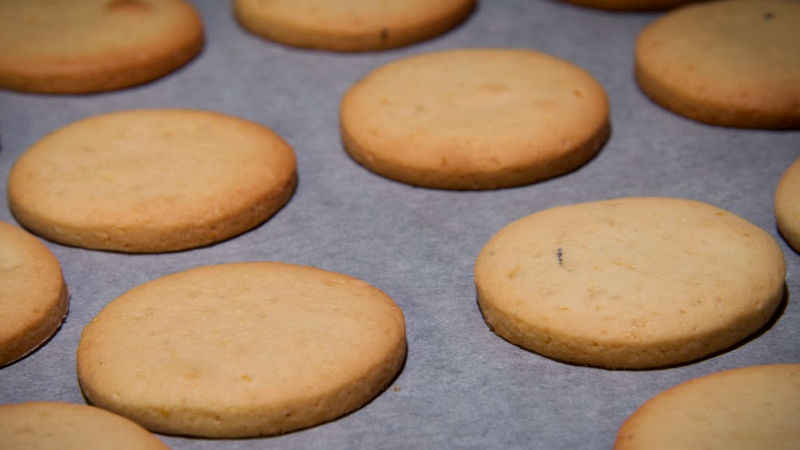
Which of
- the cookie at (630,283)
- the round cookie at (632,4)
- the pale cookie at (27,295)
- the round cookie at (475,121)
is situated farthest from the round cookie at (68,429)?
the round cookie at (632,4)

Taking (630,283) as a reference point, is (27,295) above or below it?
below

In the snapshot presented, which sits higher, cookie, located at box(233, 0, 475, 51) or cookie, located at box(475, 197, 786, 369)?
cookie, located at box(475, 197, 786, 369)

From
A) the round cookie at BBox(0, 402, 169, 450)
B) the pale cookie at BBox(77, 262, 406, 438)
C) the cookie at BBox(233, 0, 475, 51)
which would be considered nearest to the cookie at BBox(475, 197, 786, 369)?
the pale cookie at BBox(77, 262, 406, 438)

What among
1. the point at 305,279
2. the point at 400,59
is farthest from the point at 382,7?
the point at 305,279

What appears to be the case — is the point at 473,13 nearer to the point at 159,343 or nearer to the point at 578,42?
the point at 578,42

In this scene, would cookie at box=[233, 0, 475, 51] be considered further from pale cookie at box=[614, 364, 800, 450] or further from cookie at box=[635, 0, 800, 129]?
pale cookie at box=[614, 364, 800, 450]

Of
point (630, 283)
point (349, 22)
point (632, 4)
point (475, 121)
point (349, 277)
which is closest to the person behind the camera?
point (630, 283)

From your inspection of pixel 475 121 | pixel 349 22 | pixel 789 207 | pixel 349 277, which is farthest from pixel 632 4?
pixel 349 277

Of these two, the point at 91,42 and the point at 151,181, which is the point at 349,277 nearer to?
the point at 151,181
